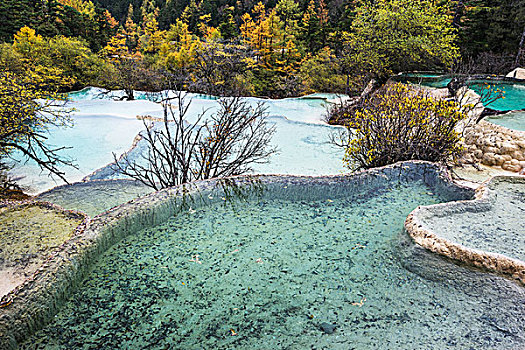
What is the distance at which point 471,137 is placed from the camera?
18.0 feet

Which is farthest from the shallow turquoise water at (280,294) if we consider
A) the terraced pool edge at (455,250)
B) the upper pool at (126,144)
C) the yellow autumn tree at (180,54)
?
Result: the yellow autumn tree at (180,54)

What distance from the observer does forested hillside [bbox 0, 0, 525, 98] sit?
10.6 m

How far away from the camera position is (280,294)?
2.14 metres

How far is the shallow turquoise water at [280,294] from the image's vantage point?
5.92 ft

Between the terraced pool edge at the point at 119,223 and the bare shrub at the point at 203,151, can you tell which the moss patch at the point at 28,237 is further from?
the bare shrub at the point at 203,151

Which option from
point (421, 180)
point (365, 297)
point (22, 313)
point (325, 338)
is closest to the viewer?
point (22, 313)

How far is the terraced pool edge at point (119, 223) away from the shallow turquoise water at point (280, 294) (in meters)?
0.07

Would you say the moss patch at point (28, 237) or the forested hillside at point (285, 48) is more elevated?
the forested hillside at point (285, 48)

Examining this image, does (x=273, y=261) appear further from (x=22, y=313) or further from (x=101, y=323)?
(x=22, y=313)

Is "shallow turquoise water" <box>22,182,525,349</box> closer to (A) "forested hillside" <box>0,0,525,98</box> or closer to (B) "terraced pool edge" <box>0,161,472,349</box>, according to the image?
(B) "terraced pool edge" <box>0,161,472,349</box>

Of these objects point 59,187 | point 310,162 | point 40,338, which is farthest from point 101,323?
point 310,162

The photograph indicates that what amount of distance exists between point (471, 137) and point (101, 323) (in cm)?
592

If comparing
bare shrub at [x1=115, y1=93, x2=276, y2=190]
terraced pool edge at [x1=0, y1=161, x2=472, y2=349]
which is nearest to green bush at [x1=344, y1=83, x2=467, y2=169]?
terraced pool edge at [x1=0, y1=161, x2=472, y2=349]

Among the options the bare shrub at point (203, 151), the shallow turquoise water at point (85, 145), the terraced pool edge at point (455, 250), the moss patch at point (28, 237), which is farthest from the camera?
the shallow turquoise water at point (85, 145)
